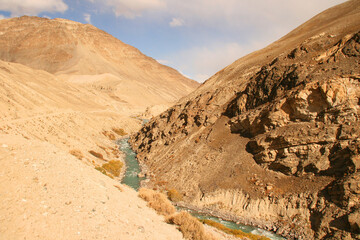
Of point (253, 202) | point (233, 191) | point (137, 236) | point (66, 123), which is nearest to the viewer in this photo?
point (137, 236)

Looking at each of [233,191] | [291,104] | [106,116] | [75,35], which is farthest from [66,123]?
[75,35]

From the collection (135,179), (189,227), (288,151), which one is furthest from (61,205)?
(135,179)

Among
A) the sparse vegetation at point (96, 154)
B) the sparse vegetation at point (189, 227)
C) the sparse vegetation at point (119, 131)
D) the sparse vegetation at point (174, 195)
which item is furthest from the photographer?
the sparse vegetation at point (119, 131)

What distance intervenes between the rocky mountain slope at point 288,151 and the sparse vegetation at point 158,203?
869 cm

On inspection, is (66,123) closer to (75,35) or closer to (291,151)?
(291,151)

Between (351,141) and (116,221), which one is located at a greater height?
(351,141)

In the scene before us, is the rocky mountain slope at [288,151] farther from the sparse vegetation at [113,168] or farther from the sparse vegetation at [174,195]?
the sparse vegetation at [113,168]

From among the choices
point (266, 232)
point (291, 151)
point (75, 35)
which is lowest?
point (266, 232)

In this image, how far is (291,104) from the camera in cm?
2195

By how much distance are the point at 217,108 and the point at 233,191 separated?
499 inches

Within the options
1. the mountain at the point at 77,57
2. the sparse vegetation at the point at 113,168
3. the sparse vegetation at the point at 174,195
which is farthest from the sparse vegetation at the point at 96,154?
the mountain at the point at 77,57

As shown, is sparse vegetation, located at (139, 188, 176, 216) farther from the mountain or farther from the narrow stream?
the mountain

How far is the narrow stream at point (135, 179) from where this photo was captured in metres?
18.1

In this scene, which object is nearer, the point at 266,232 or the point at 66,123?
the point at 266,232
